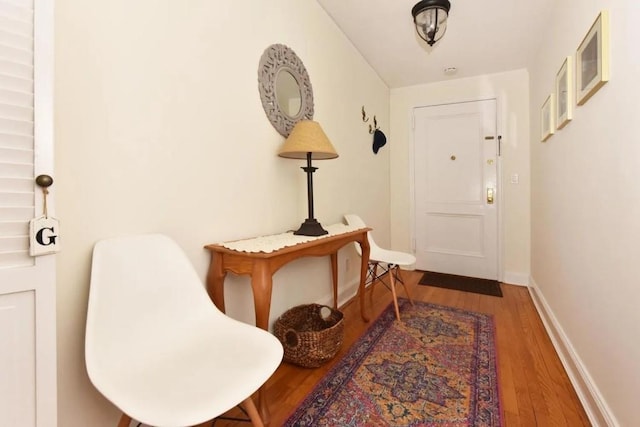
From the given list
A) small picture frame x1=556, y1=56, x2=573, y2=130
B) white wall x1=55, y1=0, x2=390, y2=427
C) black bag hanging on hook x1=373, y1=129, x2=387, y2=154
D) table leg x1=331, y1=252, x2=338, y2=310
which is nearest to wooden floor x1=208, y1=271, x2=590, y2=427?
table leg x1=331, y1=252, x2=338, y2=310

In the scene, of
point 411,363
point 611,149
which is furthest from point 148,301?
point 611,149

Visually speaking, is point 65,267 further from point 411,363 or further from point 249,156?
point 411,363

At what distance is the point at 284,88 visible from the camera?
187 centimetres

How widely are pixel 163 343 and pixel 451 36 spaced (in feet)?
10.1

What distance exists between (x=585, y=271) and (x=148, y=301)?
1982 millimetres

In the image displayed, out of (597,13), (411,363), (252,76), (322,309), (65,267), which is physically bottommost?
(411,363)

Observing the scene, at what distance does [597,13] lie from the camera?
1321 mm

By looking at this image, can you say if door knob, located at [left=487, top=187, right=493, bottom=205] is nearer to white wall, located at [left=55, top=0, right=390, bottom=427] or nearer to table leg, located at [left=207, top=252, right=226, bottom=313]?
white wall, located at [left=55, top=0, right=390, bottom=427]

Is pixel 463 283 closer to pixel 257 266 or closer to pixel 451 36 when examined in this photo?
pixel 451 36

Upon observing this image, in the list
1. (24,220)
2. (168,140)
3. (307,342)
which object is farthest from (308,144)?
(24,220)

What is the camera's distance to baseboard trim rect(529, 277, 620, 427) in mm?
1191

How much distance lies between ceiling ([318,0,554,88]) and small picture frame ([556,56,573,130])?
0.72 m

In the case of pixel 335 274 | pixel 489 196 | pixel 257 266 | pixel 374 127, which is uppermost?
pixel 374 127

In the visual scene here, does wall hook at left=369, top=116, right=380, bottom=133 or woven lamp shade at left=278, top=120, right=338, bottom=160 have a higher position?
wall hook at left=369, top=116, right=380, bottom=133
